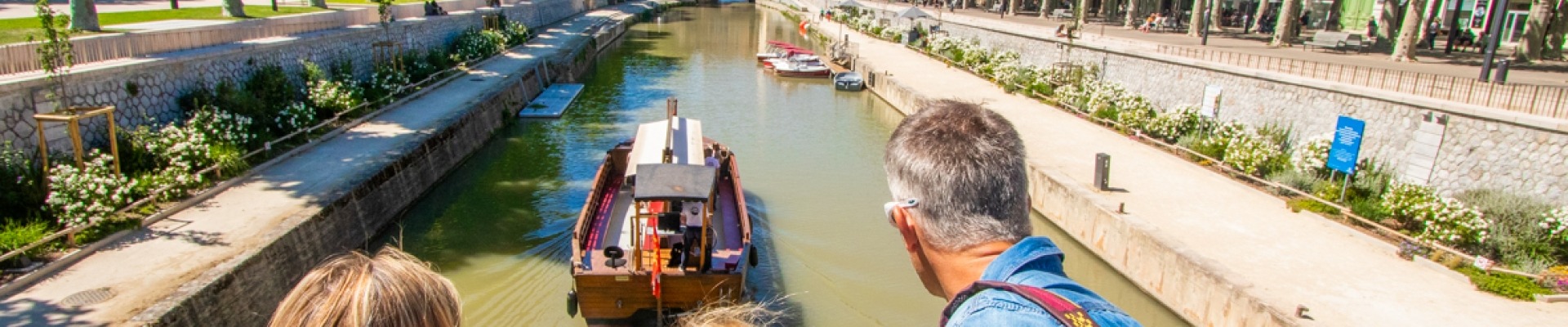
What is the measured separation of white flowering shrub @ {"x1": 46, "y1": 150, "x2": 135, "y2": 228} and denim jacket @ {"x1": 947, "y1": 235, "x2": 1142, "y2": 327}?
467 inches

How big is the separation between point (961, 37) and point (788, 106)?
1286cm

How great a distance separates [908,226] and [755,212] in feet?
45.1

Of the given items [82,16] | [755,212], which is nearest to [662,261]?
[755,212]

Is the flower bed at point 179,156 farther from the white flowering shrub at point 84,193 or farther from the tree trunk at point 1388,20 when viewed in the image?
the tree trunk at point 1388,20

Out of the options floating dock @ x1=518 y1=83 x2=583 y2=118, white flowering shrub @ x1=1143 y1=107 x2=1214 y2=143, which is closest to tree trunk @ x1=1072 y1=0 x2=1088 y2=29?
white flowering shrub @ x1=1143 y1=107 x2=1214 y2=143

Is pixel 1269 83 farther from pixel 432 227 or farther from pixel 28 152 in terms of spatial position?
pixel 28 152

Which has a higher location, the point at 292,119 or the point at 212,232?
the point at 292,119

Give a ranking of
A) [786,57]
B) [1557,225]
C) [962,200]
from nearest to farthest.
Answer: [962,200] → [1557,225] → [786,57]

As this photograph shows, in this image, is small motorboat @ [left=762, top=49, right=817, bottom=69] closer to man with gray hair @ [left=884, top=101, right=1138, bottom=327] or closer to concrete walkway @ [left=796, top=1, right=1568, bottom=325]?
concrete walkway @ [left=796, top=1, right=1568, bottom=325]

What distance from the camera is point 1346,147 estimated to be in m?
13.0

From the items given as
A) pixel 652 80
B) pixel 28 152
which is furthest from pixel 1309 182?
pixel 652 80

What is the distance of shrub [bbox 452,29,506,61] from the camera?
3073cm

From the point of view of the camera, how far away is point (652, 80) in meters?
34.2

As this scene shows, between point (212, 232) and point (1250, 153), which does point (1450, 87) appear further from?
point (212, 232)
